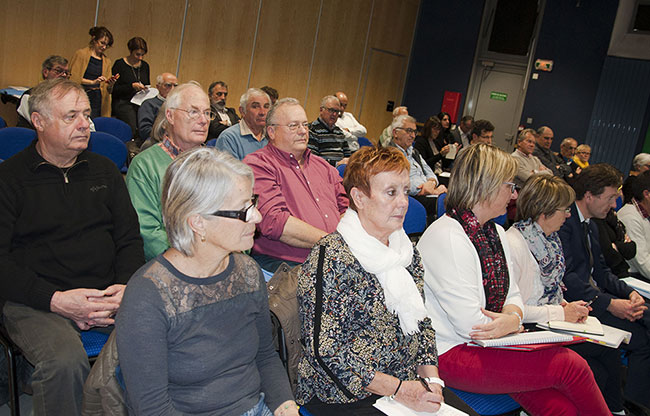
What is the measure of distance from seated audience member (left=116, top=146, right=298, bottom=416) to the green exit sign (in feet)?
34.1

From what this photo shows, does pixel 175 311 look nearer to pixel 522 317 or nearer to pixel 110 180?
pixel 110 180

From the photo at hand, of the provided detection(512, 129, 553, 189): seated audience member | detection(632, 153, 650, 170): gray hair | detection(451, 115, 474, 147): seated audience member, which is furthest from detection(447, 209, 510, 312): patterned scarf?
detection(451, 115, 474, 147): seated audience member

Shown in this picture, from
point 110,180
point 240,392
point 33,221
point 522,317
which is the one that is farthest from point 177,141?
point 522,317

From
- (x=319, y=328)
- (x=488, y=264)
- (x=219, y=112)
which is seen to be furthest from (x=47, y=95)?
(x=219, y=112)

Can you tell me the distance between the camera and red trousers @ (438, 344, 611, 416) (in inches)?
77.7

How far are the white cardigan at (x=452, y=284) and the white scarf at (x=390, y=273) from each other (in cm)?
33

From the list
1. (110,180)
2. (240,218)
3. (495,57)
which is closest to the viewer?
(240,218)

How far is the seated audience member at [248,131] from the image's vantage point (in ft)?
13.4

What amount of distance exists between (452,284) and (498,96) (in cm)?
984

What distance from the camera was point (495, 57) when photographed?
11.0 m

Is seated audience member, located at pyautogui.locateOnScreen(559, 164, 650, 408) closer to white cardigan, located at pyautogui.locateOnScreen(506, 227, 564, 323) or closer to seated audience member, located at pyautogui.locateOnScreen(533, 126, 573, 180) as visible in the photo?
white cardigan, located at pyautogui.locateOnScreen(506, 227, 564, 323)

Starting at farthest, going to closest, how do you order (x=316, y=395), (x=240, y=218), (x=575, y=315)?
(x=575, y=315)
(x=316, y=395)
(x=240, y=218)

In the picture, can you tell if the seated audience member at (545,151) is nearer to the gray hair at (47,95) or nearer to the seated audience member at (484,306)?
the seated audience member at (484,306)

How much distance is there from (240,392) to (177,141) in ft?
5.09
